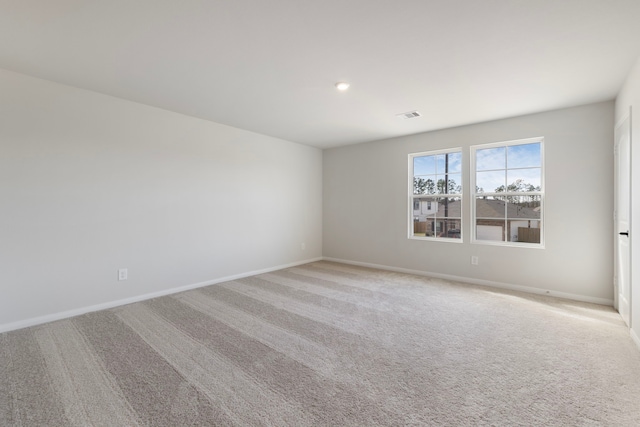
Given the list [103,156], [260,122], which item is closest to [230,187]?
[260,122]

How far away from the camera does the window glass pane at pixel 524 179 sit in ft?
12.9

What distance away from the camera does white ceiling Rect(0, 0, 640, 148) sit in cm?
188

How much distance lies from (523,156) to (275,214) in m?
4.03

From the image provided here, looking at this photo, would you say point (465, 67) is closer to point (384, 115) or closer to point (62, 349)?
point (384, 115)

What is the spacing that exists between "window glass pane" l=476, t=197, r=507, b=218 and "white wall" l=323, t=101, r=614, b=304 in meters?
0.26

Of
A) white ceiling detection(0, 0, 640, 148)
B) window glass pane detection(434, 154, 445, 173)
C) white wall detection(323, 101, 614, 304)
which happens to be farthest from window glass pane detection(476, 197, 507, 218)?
white ceiling detection(0, 0, 640, 148)

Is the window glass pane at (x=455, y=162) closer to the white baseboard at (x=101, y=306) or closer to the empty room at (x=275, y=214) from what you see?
the empty room at (x=275, y=214)

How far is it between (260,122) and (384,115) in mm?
1853

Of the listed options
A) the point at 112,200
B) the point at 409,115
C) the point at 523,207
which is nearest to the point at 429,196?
the point at 523,207

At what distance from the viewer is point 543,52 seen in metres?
2.33

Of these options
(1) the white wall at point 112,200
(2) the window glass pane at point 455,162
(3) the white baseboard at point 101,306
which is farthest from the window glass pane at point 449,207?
(3) the white baseboard at point 101,306

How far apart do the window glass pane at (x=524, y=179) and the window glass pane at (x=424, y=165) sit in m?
1.14

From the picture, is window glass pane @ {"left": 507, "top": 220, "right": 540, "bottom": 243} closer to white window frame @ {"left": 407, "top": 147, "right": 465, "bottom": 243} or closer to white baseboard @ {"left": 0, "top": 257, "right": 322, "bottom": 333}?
white window frame @ {"left": 407, "top": 147, "right": 465, "bottom": 243}

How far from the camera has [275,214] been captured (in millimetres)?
5293
